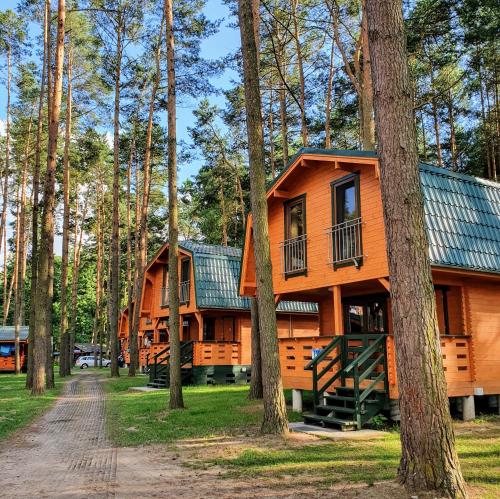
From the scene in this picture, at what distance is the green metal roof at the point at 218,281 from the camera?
21.8 metres

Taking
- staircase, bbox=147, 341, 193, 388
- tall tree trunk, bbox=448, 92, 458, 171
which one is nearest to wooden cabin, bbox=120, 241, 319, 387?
staircase, bbox=147, 341, 193, 388

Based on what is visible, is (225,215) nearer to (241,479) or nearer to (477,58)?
(477,58)

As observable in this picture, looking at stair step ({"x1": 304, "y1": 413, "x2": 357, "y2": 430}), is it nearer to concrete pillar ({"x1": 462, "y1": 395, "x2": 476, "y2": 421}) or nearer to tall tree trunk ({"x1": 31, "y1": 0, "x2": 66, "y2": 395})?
concrete pillar ({"x1": 462, "y1": 395, "x2": 476, "y2": 421})

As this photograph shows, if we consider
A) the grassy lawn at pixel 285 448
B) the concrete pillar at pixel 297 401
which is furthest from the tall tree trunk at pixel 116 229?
the concrete pillar at pixel 297 401

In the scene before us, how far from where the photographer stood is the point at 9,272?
6069 cm

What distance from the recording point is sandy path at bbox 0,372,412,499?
5383mm

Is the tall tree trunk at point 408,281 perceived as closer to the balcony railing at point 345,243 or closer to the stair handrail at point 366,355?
the stair handrail at point 366,355

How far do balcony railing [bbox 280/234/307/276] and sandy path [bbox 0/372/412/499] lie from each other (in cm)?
662

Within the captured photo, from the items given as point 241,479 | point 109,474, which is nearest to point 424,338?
point 241,479

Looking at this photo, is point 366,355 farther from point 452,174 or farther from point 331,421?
point 452,174

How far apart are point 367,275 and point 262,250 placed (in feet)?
11.6

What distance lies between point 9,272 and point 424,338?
63.3m

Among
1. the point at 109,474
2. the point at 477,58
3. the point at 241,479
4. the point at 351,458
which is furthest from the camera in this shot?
the point at 477,58

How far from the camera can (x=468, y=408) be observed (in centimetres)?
1096
